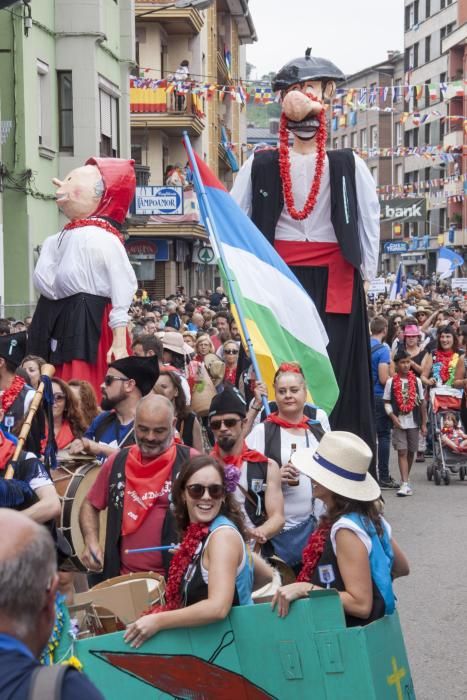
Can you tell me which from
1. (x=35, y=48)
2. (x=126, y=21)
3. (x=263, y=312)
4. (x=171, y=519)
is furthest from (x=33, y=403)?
(x=126, y=21)

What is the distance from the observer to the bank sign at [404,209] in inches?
2282


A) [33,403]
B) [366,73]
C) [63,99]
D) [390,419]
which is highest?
[366,73]

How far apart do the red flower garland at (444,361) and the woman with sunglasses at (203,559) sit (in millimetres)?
10300

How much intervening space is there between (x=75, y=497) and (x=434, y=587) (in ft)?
10.2

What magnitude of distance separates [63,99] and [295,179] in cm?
1694

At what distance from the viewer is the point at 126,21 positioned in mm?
27312

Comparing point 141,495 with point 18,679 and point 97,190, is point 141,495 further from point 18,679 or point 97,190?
point 97,190

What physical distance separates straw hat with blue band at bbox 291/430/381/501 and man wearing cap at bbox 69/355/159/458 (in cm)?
213

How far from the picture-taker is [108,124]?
26.3 metres

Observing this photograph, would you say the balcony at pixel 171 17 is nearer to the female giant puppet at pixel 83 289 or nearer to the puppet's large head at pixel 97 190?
the puppet's large head at pixel 97 190

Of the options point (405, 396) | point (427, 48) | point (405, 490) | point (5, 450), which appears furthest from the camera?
point (427, 48)

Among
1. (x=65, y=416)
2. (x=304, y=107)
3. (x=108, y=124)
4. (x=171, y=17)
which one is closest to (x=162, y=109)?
(x=171, y=17)

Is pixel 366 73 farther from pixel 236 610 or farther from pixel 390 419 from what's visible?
pixel 236 610

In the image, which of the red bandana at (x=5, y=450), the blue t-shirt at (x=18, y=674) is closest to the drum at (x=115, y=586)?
the red bandana at (x=5, y=450)
